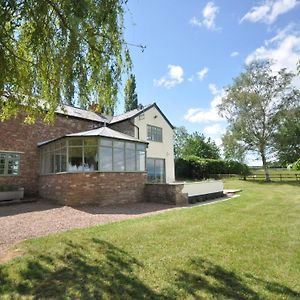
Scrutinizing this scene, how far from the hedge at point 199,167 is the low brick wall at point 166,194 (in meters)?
17.8

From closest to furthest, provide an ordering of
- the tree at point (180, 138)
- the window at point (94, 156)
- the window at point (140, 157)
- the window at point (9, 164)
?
the window at point (94, 156), the window at point (140, 157), the window at point (9, 164), the tree at point (180, 138)

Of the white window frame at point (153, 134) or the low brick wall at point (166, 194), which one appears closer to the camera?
the low brick wall at point (166, 194)

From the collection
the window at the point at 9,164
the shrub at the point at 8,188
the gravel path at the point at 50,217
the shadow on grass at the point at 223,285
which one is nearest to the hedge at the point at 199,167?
the gravel path at the point at 50,217

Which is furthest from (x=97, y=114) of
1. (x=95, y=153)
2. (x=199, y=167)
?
(x=199, y=167)

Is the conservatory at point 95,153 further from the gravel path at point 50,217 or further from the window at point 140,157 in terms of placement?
the gravel path at point 50,217

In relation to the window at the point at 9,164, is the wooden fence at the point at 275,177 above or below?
below

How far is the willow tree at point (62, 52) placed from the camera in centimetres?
544

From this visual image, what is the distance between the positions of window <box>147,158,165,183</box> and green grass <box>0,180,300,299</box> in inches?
547

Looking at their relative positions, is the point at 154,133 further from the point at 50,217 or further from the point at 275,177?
the point at 275,177

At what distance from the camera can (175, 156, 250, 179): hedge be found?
32.0 metres

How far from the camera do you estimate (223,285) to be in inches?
165

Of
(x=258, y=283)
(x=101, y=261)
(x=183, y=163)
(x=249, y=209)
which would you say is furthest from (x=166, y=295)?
(x=183, y=163)

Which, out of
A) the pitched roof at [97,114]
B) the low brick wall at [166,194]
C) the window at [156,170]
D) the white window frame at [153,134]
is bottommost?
the low brick wall at [166,194]

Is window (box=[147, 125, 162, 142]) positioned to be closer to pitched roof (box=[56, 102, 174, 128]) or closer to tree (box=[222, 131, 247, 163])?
pitched roof (box=[56, 102, 174, 128])
